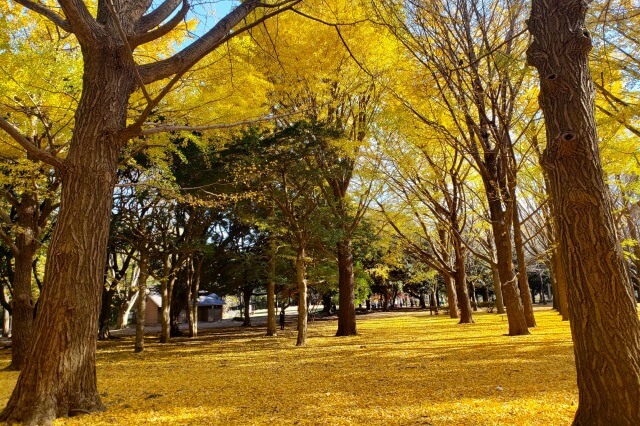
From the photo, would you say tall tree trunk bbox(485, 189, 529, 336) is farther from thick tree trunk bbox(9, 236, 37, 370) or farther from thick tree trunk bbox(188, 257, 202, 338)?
thick tree trunk bbox(188, 257, 202, 338)

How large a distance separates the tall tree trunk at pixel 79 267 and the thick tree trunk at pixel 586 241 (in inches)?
154

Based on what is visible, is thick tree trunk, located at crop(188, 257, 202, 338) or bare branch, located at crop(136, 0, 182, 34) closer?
bare branch, located at crop(136, 0, 182, 34)

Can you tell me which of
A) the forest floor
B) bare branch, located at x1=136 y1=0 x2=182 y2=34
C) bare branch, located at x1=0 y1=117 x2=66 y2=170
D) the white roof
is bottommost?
the forest floor

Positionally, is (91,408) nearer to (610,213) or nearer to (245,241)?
(610,213)

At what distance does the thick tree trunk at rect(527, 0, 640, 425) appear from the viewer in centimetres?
254

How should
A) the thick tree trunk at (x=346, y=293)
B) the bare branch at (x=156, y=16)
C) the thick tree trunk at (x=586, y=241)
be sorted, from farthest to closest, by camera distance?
the thick tree trunk at (x=346, y=293) → the bare branch at (x=156, y=16) → the thick tree trunk at (x=586, y=241)

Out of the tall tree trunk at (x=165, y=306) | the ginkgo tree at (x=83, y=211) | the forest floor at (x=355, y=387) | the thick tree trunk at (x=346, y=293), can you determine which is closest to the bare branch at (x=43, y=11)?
the ginkgo tree at (x=83, y=211)

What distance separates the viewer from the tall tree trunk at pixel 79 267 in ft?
12.1

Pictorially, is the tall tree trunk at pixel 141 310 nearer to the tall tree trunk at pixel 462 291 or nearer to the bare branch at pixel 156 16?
the bare branch at pixel 156 16

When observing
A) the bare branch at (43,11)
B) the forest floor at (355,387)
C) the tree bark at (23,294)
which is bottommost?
the forest floor at (355,387)

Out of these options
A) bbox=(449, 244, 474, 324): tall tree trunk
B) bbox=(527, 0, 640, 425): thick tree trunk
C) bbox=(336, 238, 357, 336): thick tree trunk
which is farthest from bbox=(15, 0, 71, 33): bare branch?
bbox=(449, 244, 474, 324): tall tree trunk

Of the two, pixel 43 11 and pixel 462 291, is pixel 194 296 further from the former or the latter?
pixel 43 11

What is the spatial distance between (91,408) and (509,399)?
4053mm

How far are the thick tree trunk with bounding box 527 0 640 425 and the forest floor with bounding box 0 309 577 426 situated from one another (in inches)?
33.8
